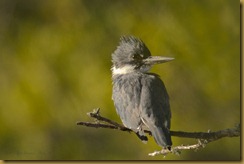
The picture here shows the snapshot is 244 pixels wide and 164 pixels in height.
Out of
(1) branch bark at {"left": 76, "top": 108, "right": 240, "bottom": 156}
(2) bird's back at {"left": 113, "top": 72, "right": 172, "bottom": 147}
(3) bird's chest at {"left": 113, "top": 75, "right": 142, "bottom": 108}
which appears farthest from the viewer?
(3) bird's chest at {"left": 113, "top": 75, "right": 142, "bottom": 108}

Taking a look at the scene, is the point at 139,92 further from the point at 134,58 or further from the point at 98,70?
the point at 98,70

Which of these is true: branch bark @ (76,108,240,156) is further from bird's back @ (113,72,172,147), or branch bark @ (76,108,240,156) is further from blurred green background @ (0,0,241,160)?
blurred green background @ (0,0,241,160)

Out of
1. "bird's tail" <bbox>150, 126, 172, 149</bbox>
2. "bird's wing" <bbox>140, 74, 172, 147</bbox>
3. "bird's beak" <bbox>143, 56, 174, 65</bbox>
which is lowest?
"bird's tail" <bbox>150, 126, 172, 149</bbox>

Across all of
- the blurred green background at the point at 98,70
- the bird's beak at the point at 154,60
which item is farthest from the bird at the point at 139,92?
the blurred green background at the point at 98,70

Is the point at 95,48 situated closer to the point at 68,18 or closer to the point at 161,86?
the point at 68,18

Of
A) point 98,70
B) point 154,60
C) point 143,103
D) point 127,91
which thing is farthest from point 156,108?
point 98,70

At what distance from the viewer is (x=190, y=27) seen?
3279 millimetres

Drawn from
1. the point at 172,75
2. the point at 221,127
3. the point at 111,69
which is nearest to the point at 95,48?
the point at 111,69

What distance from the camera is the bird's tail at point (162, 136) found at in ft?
8.60

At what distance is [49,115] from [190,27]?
0.95 metres

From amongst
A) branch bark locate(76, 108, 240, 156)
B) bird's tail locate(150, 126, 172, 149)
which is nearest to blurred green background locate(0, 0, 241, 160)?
branch bark locate(76, 108, 240, 156)

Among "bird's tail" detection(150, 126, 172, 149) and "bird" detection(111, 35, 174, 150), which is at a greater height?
"bird" detection(111, 35, 174, 150)

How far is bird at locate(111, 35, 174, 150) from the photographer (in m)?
2.75

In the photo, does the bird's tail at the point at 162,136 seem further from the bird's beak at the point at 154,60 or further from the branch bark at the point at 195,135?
the bird's beak at the point at 154,60
